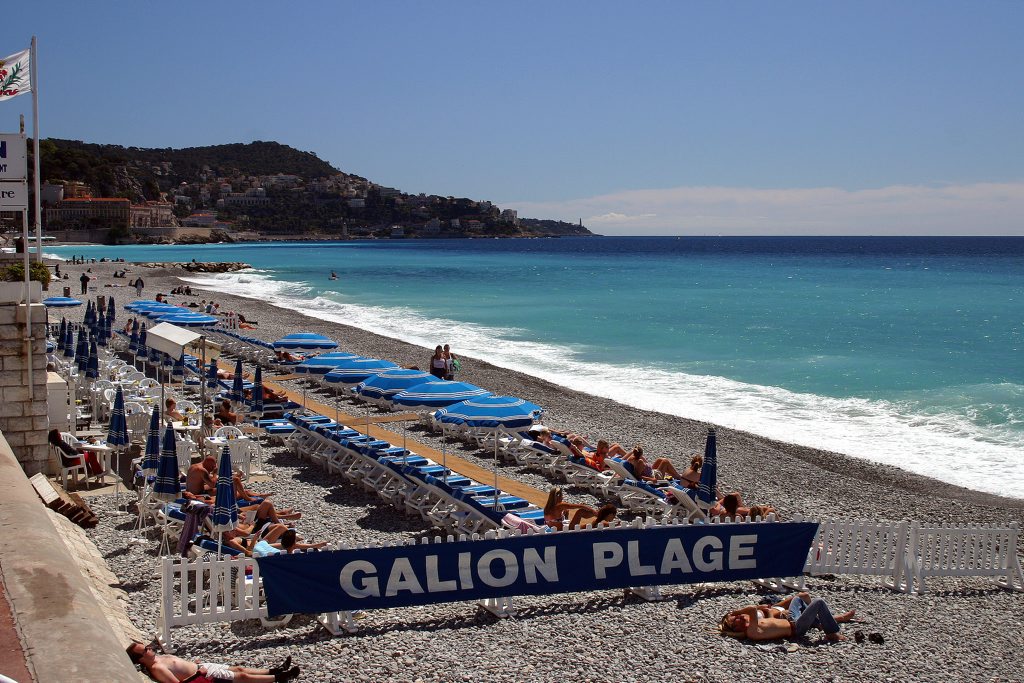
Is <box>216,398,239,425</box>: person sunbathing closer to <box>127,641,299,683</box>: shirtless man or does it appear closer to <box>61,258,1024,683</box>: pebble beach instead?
<box>61,258,1024,683</box>: pebble beach

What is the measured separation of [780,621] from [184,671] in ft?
14.5

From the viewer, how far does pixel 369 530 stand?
9594 millimetres

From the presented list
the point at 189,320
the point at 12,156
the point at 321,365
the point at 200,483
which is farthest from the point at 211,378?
the point at 189,320

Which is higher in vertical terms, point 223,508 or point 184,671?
point 223,508

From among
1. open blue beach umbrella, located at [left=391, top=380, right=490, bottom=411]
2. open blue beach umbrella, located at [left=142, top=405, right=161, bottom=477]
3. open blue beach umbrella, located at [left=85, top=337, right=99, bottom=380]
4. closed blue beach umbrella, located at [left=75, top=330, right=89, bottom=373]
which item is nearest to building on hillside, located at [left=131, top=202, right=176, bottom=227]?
closed blue beach umbrella, located at [left=75, top=330, right=89, bottom=373]

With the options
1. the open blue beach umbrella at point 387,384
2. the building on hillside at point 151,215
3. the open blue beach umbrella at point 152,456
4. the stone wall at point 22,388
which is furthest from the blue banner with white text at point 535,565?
the building on hillside at point 151,215

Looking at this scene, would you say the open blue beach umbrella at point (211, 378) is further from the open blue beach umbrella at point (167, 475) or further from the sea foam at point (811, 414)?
the sea foam at point (811, 414)

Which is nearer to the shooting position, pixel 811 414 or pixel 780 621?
pixel 780 621

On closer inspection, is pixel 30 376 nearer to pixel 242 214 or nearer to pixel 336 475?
pixel 336 475

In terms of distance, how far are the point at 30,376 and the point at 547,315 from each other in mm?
33682

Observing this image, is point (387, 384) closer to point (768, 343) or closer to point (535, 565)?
point (535, 565)

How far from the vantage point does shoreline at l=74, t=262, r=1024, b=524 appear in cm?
1182

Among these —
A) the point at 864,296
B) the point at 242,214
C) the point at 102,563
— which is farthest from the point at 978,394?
the point at 242,214

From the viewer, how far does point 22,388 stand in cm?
1005
